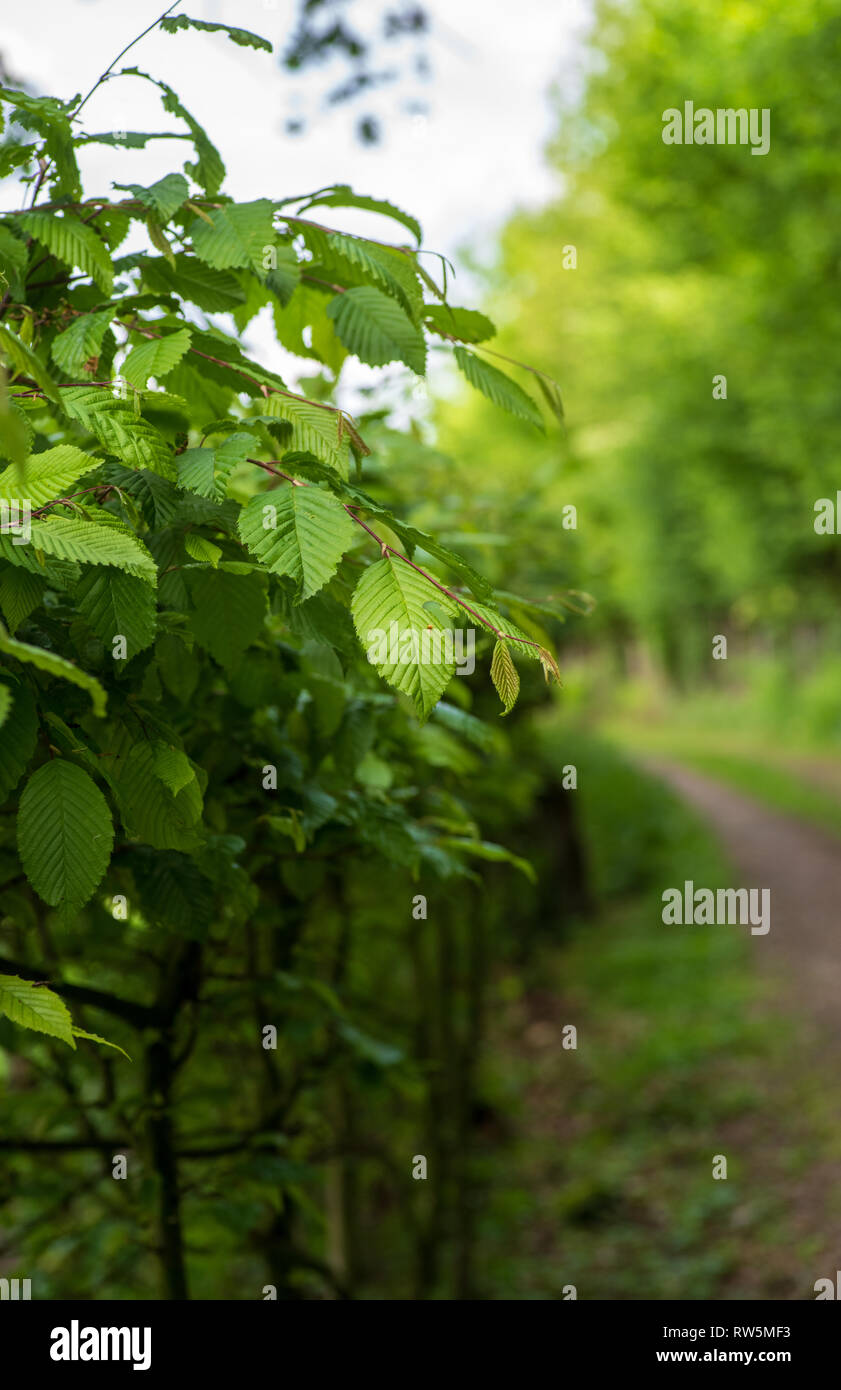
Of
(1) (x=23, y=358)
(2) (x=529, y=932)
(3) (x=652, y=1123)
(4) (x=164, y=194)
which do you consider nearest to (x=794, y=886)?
(2) (x=529, y=932)

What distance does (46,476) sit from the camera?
122 cm

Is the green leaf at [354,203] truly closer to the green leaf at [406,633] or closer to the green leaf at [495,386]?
the green leaf at [495,386]

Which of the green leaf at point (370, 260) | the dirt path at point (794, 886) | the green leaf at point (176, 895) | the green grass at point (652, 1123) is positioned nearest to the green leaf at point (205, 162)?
the green leaf at point (370, 260)

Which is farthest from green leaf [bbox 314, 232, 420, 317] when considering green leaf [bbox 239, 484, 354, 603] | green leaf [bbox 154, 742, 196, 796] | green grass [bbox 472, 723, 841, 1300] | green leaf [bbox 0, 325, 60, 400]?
green grass [bbox 472, 723, 841, 1300]

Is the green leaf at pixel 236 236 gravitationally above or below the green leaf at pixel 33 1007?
above

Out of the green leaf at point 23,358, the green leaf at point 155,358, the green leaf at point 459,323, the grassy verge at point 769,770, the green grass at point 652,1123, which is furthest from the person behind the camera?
the grassy verge at point 769,770

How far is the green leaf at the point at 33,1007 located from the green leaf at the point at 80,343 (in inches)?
27.5

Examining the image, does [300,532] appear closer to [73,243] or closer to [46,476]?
[46,476]

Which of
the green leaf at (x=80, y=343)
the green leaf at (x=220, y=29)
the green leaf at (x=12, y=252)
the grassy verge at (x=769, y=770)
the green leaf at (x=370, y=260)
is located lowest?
the green leaf at (x=80, y=343)

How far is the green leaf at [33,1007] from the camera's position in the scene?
3.95 feet

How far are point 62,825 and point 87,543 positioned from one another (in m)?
0.32

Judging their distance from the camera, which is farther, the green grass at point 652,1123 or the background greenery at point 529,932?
the green grass at point 652,1123

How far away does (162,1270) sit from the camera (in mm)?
2129
